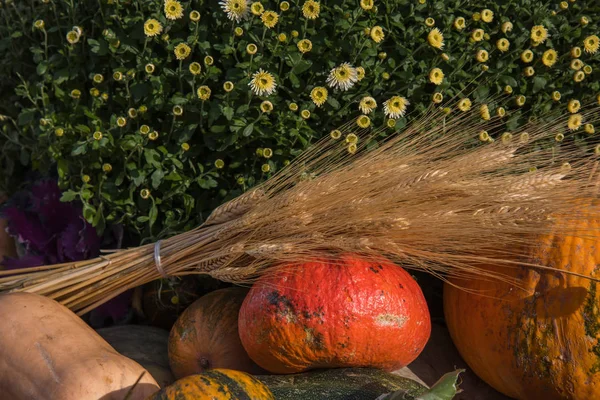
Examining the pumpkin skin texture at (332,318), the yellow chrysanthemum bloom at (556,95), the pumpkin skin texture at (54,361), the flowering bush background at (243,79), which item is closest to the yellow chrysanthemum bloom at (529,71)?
the flowering bush background at (243,79)

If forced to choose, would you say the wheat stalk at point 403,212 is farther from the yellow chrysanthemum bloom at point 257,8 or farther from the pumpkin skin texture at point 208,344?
the yellow chrysanthemum bloom at point 257,8

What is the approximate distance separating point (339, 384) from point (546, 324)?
2.24 feet

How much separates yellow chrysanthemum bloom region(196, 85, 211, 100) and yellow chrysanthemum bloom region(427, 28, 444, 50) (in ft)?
2.56

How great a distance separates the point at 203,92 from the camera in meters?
2.23

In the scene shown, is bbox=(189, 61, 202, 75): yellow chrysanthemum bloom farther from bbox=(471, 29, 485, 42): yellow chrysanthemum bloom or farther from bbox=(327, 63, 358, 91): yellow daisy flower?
bbox=(471, 29, 485, 42): yellow chrysanthemum bloom

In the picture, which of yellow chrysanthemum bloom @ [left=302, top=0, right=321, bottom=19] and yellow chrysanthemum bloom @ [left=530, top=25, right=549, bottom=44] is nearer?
yellow chrysanthemum bloom @ [left=302, top=0, right=321, bottom=19]

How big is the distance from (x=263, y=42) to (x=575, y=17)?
1207 mm

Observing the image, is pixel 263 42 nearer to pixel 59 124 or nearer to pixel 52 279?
pixel 59 124

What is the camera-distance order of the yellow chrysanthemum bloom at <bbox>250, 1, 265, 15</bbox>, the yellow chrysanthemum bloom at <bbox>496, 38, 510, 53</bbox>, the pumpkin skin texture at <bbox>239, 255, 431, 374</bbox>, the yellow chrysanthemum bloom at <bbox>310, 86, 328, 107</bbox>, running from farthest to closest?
the yellow chrysanthemum bloom at <bbox>496, 38, 510, 53</bbox>
the yellow chrysanthemum bloom at <bbox>310, 86, 328, 107</bbox>
the yellow chrysanthemum bloom at <bbox>250, 1, 265, 15</bbox>
the pumpkin skin texture at <bbox>239, 255, 431, 374</bbox>

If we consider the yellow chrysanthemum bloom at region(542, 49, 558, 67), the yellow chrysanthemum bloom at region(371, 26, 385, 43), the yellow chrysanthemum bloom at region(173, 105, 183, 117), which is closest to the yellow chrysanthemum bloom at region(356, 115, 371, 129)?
the yellow chrysanthemum bloom at region(371, 26, 385, 43)

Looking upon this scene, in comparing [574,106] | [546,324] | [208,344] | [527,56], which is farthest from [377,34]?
[208,344]

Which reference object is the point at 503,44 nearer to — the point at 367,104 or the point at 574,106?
the point at 574,106

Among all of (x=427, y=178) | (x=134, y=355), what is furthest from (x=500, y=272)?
(x=134, y=355)

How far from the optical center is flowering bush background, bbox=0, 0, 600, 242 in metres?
2.26
